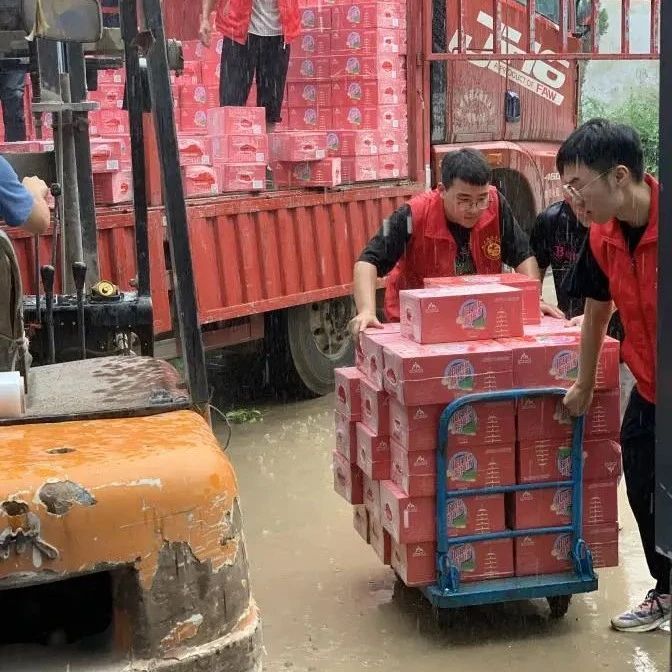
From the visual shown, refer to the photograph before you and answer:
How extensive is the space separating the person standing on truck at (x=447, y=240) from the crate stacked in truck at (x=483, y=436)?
63 centimetres

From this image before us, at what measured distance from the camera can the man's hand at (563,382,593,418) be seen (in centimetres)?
410

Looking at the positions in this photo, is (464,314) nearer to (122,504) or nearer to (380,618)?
(380,618)

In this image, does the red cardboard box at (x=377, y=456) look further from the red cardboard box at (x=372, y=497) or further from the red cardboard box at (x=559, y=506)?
the red cardboard box at (x=559, y=506)

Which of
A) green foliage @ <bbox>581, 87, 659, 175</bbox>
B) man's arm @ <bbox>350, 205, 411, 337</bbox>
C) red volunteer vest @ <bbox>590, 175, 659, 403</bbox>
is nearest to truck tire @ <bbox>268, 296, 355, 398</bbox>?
man's arm @ <bbox>350, 205, 411, 337</bbox>

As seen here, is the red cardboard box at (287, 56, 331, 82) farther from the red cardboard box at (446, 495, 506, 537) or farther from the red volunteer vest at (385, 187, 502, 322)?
the red cardboard box at (446, 495, 506, 537)

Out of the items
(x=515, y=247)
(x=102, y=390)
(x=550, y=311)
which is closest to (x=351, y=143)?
(x=515, y=247)

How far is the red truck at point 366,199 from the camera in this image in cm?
707

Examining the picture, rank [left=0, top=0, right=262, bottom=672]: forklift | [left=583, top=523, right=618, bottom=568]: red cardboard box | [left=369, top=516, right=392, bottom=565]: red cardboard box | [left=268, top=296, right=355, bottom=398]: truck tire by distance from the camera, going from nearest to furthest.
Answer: [left=0, top=0, right=262, bottom=672]: forklift < [left=583, top=523, right=618, bottom=568]: red cardboard box < [left=369, top=516, right=392, bottom=565]: red cardboard box < [left=268, top=296, right=355, bottom=398]: truck tire

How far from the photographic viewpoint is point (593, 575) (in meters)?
4.29

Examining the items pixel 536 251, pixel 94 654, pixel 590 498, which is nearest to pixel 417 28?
pixel 536 251

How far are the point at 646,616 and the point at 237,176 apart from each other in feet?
13.1

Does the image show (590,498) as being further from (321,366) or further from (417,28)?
(417,28)

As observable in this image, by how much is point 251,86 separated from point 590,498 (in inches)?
211

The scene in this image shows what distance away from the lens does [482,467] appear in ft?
13.7
